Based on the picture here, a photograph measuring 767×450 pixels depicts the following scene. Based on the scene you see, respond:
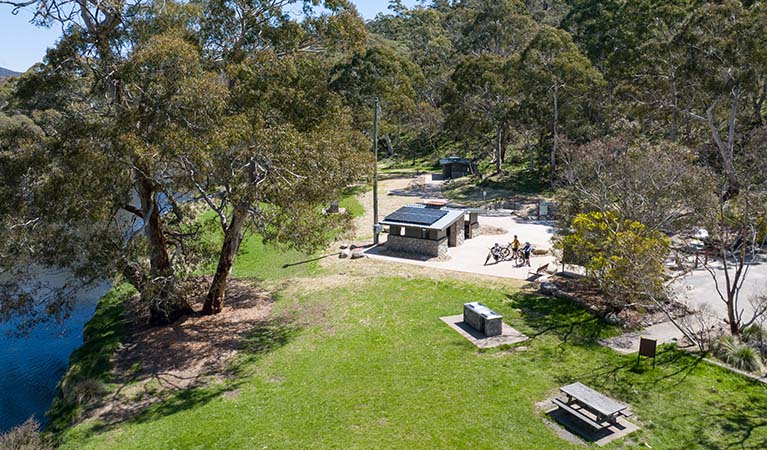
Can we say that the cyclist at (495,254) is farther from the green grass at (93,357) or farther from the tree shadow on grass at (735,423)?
the green grass at (93,357)

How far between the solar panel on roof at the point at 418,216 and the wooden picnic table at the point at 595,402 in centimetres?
1314

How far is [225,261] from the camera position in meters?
17.2

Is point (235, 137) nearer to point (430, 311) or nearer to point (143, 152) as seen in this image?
point (143, 152)

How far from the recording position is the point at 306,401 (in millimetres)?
11883

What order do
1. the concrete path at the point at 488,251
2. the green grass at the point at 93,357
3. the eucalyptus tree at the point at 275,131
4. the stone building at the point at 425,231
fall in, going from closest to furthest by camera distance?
Result: 1. the green grass at the point at 93,357
2. the eucalyptus tree at the point at 275,131
3. the concrete path at the point at 488,251
4. the stone building at the point at 425,231

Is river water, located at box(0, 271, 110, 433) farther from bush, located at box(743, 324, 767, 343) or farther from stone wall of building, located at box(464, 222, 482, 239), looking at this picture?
bush, located at box(743, 324, 767, 343)

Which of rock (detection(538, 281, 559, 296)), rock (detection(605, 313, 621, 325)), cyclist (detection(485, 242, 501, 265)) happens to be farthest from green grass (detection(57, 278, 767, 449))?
cyclist (detection(485, 242, 501, 265))

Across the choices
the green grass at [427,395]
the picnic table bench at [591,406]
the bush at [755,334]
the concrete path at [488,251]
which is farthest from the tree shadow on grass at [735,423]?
the concrete path at [488,251]

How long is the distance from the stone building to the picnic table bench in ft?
40.5

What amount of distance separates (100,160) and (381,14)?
113989 mm

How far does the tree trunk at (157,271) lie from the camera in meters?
14.9

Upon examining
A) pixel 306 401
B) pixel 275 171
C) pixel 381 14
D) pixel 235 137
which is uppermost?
pixel 381 14

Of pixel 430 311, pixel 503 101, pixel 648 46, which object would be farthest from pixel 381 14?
pixel 430 311

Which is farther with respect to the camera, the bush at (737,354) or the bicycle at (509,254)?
the bicycle at (509,254)
